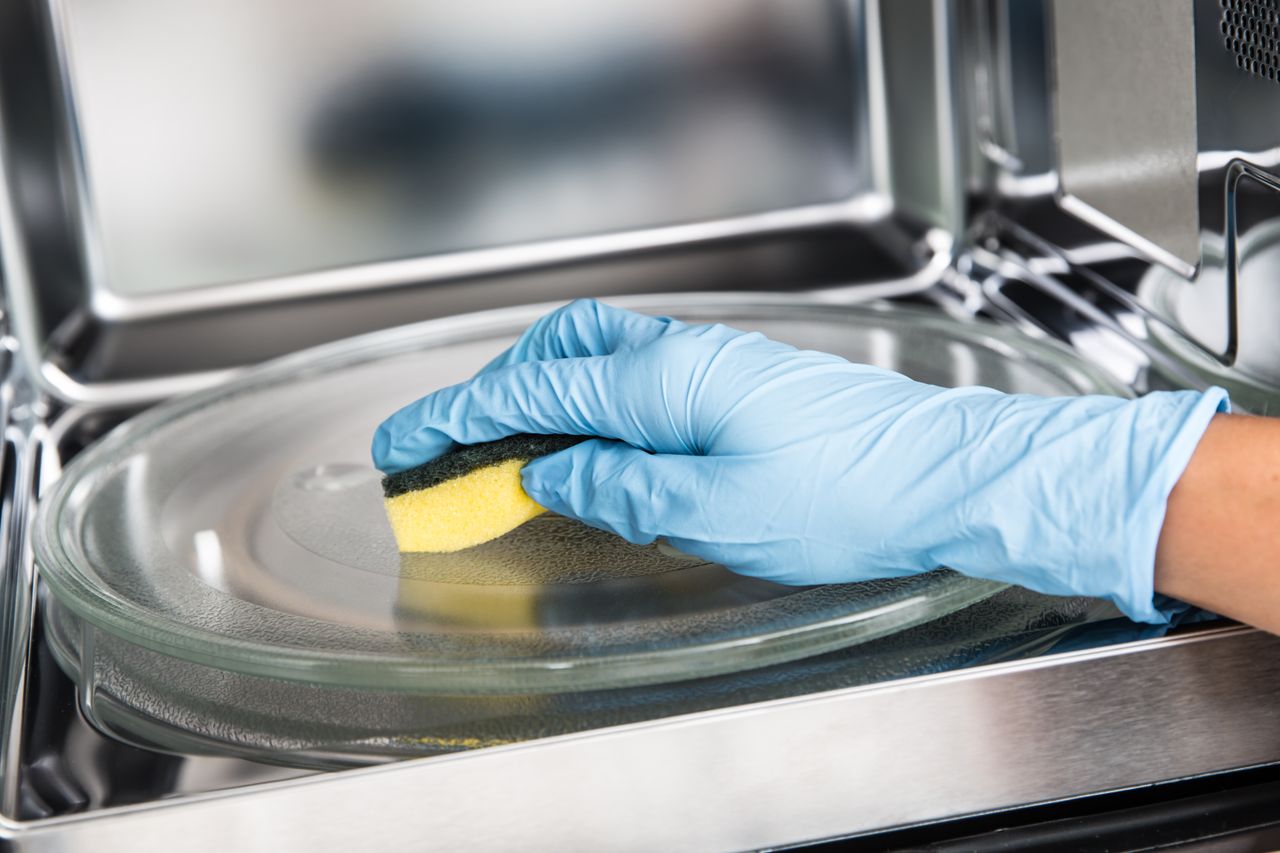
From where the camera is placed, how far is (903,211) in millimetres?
1609

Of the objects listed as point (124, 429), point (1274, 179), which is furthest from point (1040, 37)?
point (124, 429)

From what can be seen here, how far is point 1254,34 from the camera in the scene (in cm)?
99

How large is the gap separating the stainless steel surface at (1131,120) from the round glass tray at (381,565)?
0.16 m

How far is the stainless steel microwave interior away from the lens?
1.14 meters

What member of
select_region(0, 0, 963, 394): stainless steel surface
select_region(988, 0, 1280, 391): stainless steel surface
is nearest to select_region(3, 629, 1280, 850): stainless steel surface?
select_region(988, 0, 1280, 391): stainless steel surface

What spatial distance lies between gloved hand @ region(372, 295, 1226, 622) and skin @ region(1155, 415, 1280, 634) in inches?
0.8

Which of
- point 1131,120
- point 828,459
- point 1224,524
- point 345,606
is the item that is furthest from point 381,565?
point 1131,120

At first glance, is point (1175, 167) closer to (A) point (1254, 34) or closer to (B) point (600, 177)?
(A) point (1254, 34)

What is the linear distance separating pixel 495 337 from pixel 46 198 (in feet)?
1.67

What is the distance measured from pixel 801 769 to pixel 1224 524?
1.03 feet

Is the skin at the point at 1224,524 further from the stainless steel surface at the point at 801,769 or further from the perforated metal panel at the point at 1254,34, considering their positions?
the perforated metal panel at the point at 1254,34

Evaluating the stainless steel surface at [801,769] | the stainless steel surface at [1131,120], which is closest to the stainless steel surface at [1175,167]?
the stainless steel surface at [1131,120]

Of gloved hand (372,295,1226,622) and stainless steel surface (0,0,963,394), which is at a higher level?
stainless steel surface (0,0,963,394)

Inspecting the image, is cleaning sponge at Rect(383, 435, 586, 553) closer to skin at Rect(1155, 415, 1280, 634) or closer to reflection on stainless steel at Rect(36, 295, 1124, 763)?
reflection on stainless steel at Rect(36, 295, 1124, 763)
